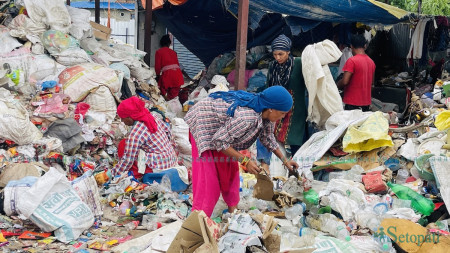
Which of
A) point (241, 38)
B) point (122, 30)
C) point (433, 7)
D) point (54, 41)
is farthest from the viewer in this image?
point (122, 30)

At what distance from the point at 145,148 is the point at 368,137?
2190mm

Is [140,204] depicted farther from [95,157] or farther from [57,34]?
[57,34]

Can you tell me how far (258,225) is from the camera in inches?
139

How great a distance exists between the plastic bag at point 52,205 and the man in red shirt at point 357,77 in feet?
12.1

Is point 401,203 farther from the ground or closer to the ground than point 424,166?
closer to the ground

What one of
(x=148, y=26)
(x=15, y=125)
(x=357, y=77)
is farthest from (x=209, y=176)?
(x=148, y=26)

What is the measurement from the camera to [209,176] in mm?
3990

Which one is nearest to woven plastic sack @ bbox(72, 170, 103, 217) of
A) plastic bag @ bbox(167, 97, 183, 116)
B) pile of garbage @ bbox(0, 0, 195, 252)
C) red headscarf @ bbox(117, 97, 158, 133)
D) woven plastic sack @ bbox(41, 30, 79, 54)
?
pile of garbage @ bbox(0, 0, 195, 252)

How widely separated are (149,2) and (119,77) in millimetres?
2232

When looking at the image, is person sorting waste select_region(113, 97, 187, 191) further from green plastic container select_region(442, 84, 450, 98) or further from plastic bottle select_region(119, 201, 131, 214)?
green plastic container select_region(442, 84, 450, 98)

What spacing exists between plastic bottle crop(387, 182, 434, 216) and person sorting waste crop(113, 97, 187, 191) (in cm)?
192

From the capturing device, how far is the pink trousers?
3967 millimetres

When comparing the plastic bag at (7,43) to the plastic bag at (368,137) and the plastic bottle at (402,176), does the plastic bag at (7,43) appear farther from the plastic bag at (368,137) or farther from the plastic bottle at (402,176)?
the plastic bottle at (402,176)

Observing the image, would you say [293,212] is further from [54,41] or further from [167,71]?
[167,71]
